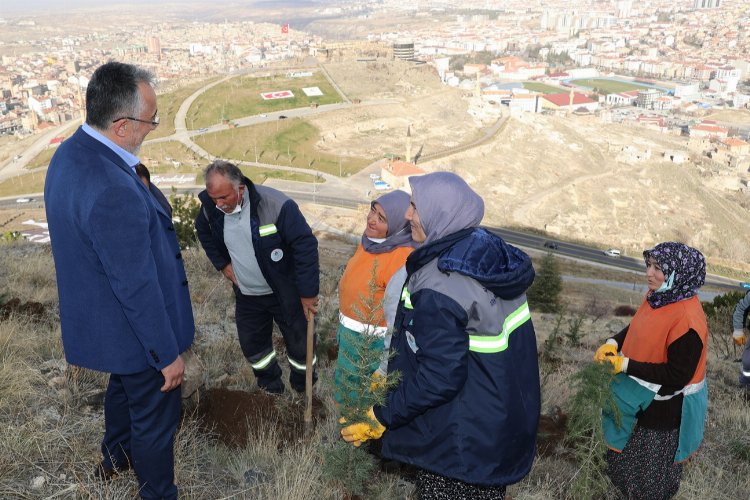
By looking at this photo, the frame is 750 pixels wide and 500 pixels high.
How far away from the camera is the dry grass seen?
2721mm

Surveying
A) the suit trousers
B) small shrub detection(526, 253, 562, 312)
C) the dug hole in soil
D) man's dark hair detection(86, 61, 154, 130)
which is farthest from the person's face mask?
small shrub detection(526, 253, 562, 312)

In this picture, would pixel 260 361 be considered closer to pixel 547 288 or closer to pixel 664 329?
pixel 664 329

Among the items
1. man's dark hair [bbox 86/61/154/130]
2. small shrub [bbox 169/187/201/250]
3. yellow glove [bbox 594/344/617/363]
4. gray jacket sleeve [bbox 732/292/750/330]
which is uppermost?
man's dark hair [bbox 86/61/154/130]

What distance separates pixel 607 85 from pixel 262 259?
135 meters

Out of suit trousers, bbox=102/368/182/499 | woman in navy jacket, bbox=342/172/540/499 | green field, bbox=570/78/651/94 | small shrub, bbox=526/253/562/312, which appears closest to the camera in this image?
woman in navy jacket, bbox=342/172/540/499

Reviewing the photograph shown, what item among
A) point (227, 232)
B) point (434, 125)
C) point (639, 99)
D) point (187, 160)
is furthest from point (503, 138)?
point (639, 99)

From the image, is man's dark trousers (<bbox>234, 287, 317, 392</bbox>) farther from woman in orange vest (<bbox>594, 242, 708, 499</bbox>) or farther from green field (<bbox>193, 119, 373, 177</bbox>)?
green field (<bbox>193, 119, 373, 177</bbox>)

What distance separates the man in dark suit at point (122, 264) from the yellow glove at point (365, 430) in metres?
0.84

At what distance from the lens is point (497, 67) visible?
135250mm

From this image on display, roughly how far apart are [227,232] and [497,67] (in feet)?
467

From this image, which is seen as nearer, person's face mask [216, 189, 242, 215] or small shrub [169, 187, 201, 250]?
person's face mask [216, 189, 242, 215]

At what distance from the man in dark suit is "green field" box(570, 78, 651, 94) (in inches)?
4883

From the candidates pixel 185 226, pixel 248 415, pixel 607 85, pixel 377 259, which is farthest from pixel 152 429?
pixel 607 85

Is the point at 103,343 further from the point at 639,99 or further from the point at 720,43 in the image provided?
the point at 720,43
